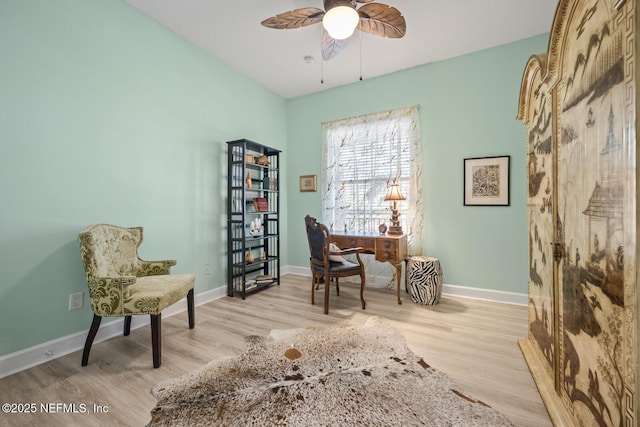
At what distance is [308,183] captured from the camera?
4.18 meters

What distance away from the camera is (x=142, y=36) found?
8.11 feet

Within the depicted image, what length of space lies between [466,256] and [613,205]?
101 inches

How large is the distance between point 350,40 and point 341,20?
1.06m

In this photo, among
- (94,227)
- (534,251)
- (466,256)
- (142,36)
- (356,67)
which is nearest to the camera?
(534,251)

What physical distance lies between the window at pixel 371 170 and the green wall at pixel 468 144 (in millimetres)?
148

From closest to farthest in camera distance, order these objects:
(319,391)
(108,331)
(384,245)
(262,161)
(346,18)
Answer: (319,391)
(346,18)
(108,331)
(384,245)
(262,161)

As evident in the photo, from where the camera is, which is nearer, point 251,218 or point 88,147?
point 88,147

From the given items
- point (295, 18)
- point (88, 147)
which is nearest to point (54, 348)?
point (88, 147)

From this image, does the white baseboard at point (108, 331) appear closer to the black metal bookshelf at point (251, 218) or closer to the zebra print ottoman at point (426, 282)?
the black metal bookshelf at point (251, 218)

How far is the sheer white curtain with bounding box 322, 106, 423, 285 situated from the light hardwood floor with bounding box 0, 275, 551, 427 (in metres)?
1.01

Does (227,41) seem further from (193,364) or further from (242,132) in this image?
(193,364)

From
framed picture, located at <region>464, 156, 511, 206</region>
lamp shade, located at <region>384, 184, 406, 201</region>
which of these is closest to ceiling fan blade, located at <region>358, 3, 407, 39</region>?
lamp shade, located at <region>384, 184, 406, 201</region>

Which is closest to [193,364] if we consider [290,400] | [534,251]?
[290,400]

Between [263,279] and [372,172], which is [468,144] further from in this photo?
[263,279]
